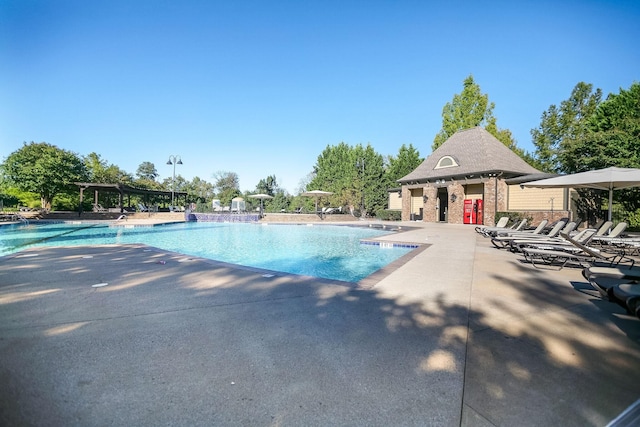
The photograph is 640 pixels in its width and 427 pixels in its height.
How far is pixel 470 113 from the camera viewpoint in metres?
34.9

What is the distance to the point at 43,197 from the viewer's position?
Answer: 2516cm

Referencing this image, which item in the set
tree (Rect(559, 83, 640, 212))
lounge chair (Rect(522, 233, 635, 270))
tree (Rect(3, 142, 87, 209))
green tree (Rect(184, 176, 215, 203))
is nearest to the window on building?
tree (Rect(559, 83, 640, 212))

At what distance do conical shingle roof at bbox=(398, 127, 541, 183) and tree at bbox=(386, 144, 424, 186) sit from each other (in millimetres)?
5481

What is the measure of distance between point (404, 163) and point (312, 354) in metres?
31.6

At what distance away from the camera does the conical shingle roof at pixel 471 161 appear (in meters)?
20.8

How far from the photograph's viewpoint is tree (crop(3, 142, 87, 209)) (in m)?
23.4

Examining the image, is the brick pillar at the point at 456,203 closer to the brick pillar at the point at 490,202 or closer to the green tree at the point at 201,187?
the brick pillar at the point at 490,202

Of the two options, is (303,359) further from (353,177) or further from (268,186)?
(268,186)

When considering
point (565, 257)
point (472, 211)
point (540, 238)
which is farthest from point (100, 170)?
point (565, 257)

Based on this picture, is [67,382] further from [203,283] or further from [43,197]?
[43,197]

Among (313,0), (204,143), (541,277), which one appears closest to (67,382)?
(541,277)

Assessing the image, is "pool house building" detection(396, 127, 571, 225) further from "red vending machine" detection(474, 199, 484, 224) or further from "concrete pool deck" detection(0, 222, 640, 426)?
"concrete pool deck" detection(0, 222, 640, 426)

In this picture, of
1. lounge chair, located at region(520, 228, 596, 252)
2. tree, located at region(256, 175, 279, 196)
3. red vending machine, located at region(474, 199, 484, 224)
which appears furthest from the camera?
tree, located at region(256, 175, 279, 196)

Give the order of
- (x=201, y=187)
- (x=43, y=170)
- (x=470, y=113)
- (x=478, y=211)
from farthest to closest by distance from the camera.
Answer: (x=201, y=187) → (x=470, y=113) → (x=43, y=170) → (x=478, y=211)
